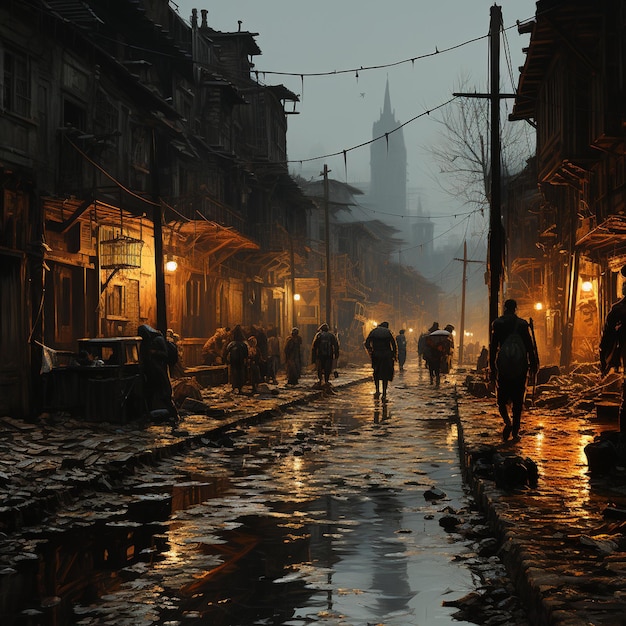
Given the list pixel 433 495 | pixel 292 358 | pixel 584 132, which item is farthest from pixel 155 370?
pixel 584 132

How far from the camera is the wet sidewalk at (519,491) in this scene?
5414mm

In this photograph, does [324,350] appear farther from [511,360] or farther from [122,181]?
[511,360]

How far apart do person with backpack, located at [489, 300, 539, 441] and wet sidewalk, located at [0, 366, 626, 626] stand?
1.57 feet

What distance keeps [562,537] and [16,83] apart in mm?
15650

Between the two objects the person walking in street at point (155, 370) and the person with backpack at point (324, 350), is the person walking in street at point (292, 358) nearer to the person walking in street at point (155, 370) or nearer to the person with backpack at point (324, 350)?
the person with backpack at point (324, 350)

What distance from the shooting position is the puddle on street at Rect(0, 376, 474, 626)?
564 centimetres

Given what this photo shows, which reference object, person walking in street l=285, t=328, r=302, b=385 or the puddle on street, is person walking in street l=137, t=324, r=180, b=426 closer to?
the puddle on street

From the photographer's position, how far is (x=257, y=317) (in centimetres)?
4838

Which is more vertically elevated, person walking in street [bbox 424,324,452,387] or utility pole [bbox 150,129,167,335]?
utility pole [bbox 150,129,167,335]

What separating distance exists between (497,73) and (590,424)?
11.1 metres

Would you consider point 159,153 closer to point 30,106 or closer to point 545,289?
point 30,106

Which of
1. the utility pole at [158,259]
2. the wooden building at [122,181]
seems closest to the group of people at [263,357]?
the wooden building at [122,181]

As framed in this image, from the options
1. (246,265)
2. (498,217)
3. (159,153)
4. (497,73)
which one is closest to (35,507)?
(498,217)

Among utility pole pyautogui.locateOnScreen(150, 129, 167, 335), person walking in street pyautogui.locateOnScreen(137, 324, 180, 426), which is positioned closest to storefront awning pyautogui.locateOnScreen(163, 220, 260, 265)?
utility pole pyautogui.locateOnScreen(150, 129, 167, 335)
